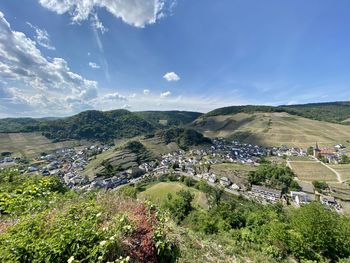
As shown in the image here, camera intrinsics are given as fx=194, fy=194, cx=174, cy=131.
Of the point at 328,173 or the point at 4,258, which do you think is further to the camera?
the point at 328,173

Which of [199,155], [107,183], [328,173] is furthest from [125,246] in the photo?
[199,155]

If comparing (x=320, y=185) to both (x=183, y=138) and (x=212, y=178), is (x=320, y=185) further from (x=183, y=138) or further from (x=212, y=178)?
(x=183, y=138)

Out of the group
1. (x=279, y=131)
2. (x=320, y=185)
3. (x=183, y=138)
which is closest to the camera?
(x=320, y=185)

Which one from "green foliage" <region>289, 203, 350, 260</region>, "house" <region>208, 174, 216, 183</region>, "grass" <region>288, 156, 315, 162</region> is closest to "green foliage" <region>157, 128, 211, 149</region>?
"grass" <region>288, 156, 315, 162</region>

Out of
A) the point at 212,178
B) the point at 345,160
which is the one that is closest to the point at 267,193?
the point at 212,178

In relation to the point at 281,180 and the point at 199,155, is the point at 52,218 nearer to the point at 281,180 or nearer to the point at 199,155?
the point at 281,180

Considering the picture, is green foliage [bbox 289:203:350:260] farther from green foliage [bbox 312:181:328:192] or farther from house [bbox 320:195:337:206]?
green foliage [bbox 312:181:328:192]
